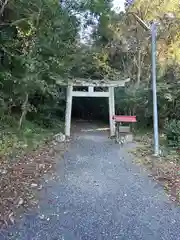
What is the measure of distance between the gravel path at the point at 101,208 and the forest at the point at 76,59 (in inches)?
82.1

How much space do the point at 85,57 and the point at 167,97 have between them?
3.91 meters

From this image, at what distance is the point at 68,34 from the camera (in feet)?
34.1

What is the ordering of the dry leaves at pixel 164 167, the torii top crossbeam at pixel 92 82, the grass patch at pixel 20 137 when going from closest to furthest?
the dry leaves at pixel 164 167, the grass patch at pixel 20 137, the torii top crossbeam at pixel 92 82

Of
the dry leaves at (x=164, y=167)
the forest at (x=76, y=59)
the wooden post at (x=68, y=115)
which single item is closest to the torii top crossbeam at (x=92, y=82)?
the wooden post at (x=68, y=115)

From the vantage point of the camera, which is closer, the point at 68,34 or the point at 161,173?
the point at 161,173

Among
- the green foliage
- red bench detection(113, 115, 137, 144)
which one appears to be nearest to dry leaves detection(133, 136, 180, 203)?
the green foliage

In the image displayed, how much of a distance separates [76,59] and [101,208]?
8.40 m

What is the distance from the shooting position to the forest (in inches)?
318

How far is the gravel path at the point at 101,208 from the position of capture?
3.58 meters

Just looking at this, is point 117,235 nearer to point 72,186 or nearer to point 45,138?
point 72,186

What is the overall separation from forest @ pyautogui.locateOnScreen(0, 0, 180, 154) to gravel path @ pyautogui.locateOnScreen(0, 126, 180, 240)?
6.84 ft

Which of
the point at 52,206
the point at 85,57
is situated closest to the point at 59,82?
the point at 85,57

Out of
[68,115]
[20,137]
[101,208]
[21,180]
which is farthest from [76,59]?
[101,208]

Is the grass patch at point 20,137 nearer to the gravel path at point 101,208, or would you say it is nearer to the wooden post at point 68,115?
the wooden post at point 68,115
